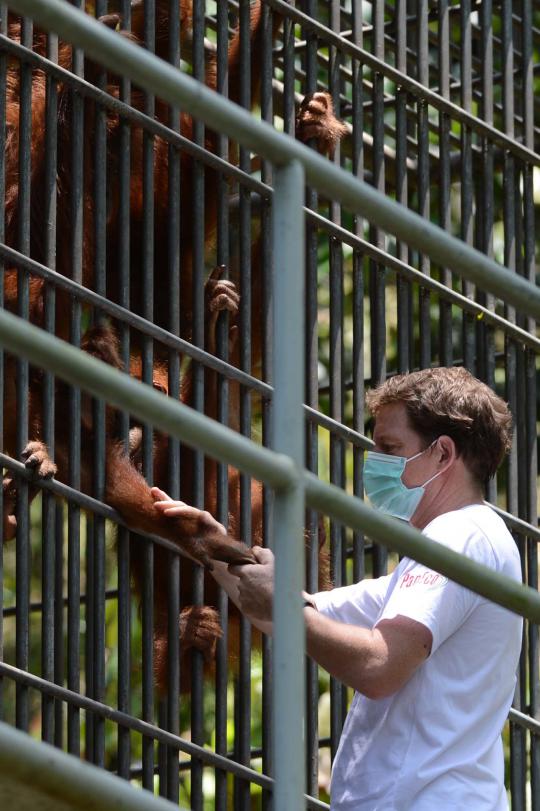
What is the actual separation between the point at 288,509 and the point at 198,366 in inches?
76.4

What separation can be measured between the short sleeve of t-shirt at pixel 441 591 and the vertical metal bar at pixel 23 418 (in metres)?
0.85

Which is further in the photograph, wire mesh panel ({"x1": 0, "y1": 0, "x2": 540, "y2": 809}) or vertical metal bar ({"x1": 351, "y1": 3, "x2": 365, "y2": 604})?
vertical metal bar ({"x1": 351, "y1": 3, "x2": 365, "y2": 604})

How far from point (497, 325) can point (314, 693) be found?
1112mm

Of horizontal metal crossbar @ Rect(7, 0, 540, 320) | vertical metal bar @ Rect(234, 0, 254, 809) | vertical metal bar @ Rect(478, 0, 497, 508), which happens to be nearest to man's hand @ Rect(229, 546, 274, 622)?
vertical metal bar @ Rect(234, 0, 254, 809)

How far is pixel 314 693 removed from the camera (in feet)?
12.1

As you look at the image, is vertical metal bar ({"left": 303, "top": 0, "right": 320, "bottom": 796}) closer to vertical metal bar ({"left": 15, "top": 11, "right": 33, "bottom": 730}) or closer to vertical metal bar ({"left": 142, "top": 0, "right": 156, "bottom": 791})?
vertical metal bar ({"left": 142, "top": 0, "right": 156, "bottom": 791})

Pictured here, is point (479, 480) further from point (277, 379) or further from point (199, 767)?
point (277, 379)

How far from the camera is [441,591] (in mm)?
2844

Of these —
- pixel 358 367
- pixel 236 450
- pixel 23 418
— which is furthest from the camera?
pixel 358 367

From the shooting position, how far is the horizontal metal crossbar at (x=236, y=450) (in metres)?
1.56

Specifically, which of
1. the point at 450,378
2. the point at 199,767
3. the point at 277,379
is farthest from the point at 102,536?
the point at 277,379

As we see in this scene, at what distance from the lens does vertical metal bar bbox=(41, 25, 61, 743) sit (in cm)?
341

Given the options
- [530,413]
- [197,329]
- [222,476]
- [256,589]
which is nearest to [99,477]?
[222,476]

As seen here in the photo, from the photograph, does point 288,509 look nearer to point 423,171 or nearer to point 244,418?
point 244,418
